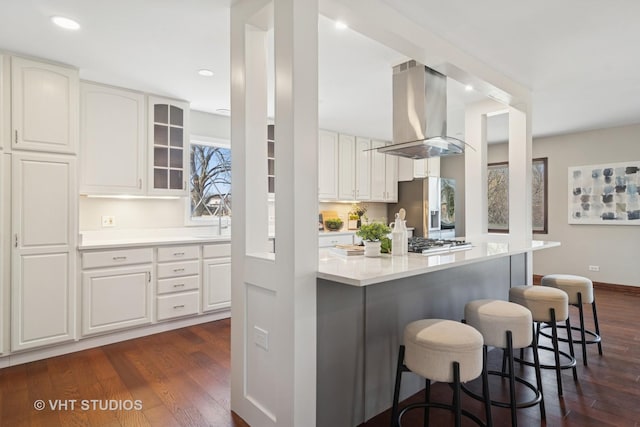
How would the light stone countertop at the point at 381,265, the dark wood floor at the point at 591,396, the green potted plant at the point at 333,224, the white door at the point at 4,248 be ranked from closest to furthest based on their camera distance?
the light stone countertop at the point at 381,265
the dark wood floor at the point at 591,396
the white door at the point at 4,248
the green potted plant at the point at 333,224

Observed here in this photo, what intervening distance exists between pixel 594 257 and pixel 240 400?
581cm

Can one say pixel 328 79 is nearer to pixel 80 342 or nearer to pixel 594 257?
pixel 80 342

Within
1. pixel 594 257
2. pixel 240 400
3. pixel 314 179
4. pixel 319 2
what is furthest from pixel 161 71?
pixel 594 257

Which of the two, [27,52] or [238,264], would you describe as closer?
[238,264]

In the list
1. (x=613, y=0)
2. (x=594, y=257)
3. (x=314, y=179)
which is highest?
(x=613, y=0)

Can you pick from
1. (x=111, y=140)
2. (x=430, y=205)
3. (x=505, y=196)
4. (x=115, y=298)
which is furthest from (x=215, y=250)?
(x=505, y=196)

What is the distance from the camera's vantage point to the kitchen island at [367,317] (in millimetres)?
1800

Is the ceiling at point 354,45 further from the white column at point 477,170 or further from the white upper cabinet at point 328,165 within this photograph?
the white upper cabinet at point 328,165

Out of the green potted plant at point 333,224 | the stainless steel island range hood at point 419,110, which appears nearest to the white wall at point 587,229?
the green potted plant at point 333,224

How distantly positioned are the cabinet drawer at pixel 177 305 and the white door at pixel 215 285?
11 cm

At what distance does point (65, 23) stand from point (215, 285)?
2.58 meters

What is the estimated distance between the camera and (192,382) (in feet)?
8.24

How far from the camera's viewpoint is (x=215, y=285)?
3885 millimetres

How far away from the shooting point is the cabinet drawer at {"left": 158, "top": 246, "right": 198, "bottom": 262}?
3529mm
